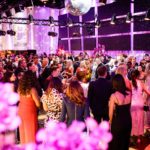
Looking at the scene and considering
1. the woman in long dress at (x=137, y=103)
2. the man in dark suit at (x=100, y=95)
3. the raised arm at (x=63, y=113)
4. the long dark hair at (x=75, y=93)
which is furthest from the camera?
the woman in long dress at (x=137, y=103)

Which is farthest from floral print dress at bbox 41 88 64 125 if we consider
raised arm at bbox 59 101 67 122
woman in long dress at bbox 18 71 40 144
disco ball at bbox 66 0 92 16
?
disco ball at bbox 66 0 92 16

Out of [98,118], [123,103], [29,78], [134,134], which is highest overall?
[29,78]

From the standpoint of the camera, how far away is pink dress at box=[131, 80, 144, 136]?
5.35 meters

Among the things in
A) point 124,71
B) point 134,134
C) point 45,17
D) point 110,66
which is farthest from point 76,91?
point 45,17

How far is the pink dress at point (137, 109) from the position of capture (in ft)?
17.5

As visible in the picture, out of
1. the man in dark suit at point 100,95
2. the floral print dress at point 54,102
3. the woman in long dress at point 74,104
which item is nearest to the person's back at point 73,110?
the woman in long dress at point 74,104

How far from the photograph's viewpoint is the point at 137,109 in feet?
18.2

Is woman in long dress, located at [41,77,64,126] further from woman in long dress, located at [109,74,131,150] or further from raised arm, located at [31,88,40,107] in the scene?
woman in long dress, located at [109,74,131,150]

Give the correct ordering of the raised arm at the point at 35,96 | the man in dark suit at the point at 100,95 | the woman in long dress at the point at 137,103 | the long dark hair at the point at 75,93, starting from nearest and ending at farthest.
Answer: the long dark hair at the point at 75,93
the raised arm at the point at 35,96
the man in dark suit at the point at 100,95
the woman in long dress at the point at 137,103

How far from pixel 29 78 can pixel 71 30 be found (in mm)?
19131

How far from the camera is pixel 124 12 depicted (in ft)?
57.1

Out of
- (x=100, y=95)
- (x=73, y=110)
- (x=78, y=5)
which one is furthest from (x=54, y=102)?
(x=78, y=5)

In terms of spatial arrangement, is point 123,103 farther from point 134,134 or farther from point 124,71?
point 134,134

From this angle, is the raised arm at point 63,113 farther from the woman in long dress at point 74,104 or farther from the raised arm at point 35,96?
the raised arm at point 35,96
